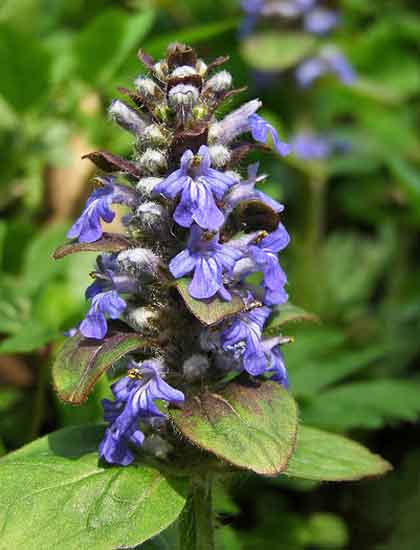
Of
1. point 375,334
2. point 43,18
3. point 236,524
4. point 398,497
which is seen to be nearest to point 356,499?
point 398,497

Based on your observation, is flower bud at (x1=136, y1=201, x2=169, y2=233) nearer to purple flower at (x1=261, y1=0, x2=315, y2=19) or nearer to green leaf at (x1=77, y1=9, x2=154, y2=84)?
green leaf at (x1=77, y1=9, x2=154, y2=84)

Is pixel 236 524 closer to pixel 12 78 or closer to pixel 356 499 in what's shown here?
pixel 356 499

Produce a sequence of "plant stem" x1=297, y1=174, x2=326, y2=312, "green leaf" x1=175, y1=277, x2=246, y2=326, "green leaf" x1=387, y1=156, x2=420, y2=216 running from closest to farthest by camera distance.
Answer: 1. "green leaf" x1=175, y1=277, x2=246, y2=326
2. "green leaf" x1=387, y1=156, x2=420, y2=216
3. "plant stem" x1=297, y1=174, x2=326, y2=312

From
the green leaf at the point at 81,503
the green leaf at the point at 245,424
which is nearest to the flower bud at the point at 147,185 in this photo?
the green leaf at the point at 245,424

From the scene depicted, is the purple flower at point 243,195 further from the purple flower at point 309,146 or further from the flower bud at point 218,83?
the purple flower at point 309,146

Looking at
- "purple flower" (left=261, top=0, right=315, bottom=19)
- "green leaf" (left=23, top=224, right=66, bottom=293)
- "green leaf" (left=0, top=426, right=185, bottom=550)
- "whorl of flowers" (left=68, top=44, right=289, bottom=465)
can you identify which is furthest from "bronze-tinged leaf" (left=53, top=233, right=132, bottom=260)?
"purple flower" (left=261, top=0, right=315, bottom=19)

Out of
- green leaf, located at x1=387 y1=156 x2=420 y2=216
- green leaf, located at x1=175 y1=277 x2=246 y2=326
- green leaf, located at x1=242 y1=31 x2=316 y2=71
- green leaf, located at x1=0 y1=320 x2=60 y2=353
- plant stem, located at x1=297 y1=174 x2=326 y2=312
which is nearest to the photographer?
green leaf, located at x1=175 y1=277 x2=246 y2=326
